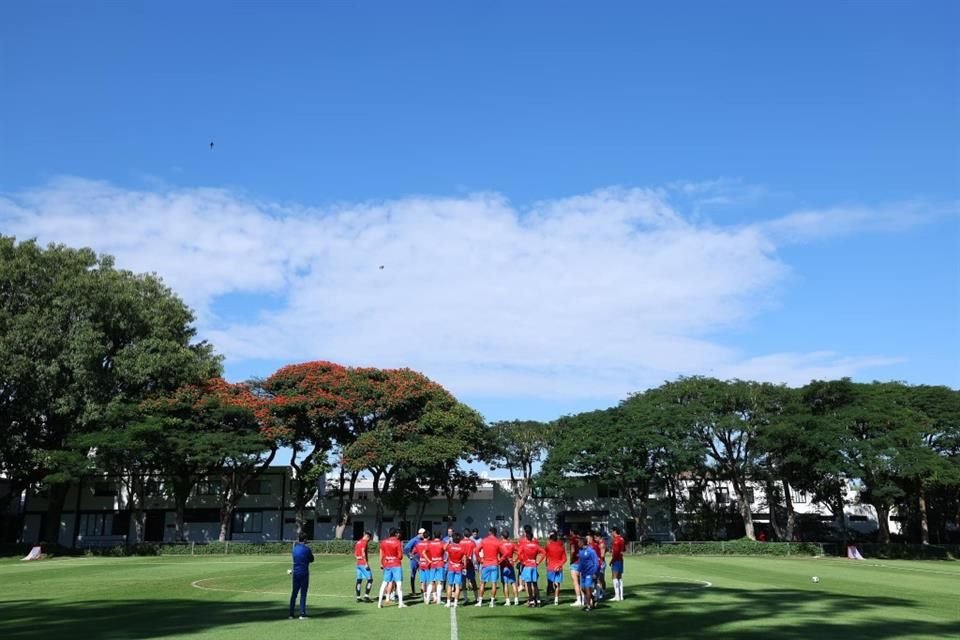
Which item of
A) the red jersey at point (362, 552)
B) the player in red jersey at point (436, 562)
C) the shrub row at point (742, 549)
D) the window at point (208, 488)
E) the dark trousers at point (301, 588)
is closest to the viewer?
the dark trousers at point (301, 588)

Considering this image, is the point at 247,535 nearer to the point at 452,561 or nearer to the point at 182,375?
the point at 182,375

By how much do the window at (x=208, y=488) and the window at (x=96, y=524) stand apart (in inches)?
337

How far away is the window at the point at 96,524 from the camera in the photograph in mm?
62875

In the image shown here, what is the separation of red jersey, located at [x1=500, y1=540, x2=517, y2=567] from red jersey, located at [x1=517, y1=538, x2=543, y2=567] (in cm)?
21

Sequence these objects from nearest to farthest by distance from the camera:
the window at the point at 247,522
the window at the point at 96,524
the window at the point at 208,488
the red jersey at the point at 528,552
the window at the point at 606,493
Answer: the red jersey at the point at 528,552, the window at the point at 208,488, the window at the point at 247,522, the window at the point at 96,524, the window at the point at 606,493

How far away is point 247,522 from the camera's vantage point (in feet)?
205

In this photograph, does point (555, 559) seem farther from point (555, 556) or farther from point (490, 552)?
point (490, 552)

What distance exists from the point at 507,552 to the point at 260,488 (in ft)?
165

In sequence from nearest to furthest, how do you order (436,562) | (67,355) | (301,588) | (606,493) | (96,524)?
(301,588)
(436,562)
(67,355)
(96,524)
(606,493)

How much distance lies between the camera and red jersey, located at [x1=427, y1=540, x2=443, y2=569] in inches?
717

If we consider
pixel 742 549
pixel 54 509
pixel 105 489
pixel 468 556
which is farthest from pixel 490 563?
pixel 105 489

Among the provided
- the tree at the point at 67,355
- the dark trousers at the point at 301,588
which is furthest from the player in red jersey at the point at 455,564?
the tree at the point at 67,355

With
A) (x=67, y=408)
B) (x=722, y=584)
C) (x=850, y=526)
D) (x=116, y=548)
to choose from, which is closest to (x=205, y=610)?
(x=722, y=584)

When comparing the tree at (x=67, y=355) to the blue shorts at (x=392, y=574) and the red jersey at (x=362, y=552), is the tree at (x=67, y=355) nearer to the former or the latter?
the red jersey at (x=362, y=552)
